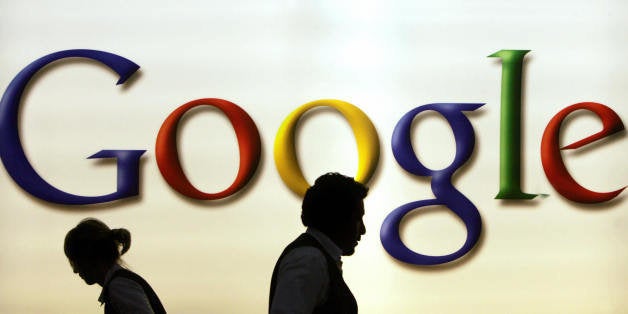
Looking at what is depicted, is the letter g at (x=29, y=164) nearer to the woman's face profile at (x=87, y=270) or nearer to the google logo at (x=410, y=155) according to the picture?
the google logo at (x=410, y=155)

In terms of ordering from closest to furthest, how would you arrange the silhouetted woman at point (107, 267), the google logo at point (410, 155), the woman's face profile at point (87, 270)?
the silhouetted woman at point (107, 267) < the woman's face profile at point (87, 270) < the google logo at point (410, 155)

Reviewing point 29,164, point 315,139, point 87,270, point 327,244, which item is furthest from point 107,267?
point 29,164

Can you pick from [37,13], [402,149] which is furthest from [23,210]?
[402,149]

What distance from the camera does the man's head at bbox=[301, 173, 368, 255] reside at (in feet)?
7.68

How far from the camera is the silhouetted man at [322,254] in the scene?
6.91 feet

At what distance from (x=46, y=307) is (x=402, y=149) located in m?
2.24

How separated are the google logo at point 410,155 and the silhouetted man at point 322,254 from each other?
7.56 ft

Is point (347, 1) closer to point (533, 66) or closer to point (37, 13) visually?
point (533, 66)

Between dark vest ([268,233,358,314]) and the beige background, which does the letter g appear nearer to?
the beige background

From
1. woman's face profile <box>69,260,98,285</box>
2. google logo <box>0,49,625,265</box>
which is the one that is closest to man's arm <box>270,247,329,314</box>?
woman's face profile <box>69,260,98,285</box>

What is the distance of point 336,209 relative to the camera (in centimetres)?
235

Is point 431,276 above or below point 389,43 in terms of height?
below

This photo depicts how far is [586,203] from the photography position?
471cm

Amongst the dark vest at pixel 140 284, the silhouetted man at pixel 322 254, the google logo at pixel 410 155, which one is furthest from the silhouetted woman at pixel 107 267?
the google logo at pixel 410 155
